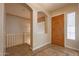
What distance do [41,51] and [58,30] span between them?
0.49 metres

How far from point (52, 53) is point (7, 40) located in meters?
0.79

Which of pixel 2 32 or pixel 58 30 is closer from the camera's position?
pixel 2 32

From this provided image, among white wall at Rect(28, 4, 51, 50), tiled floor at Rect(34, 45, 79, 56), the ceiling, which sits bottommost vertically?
tiled floor at Rect(34, 45, 79, 56)

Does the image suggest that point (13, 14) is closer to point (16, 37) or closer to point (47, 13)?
point (16, 37)

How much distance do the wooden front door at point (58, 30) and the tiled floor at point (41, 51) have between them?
0.41 feet

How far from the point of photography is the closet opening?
142 centimetres

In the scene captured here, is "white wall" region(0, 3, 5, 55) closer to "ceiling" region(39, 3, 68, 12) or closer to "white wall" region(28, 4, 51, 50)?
"white wall" region(28, 4, 51, 50)

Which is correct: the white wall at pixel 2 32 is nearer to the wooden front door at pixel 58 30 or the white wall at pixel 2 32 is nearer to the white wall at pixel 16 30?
the white wall at pixel 16 30

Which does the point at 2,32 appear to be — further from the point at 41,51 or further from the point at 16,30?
the point at 41,51

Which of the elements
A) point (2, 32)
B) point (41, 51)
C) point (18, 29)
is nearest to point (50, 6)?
point (18, 29)

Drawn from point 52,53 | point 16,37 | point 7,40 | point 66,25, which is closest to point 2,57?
point 7,40

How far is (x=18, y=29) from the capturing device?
A: 150 centimetres

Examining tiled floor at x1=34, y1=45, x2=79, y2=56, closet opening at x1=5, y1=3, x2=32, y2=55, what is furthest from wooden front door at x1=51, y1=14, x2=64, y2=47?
closet opening at x1=5, y1=3, x2=32, y2=55

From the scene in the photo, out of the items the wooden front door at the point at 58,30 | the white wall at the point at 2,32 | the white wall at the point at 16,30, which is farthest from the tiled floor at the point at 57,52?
the white wall at the point at 2,32
